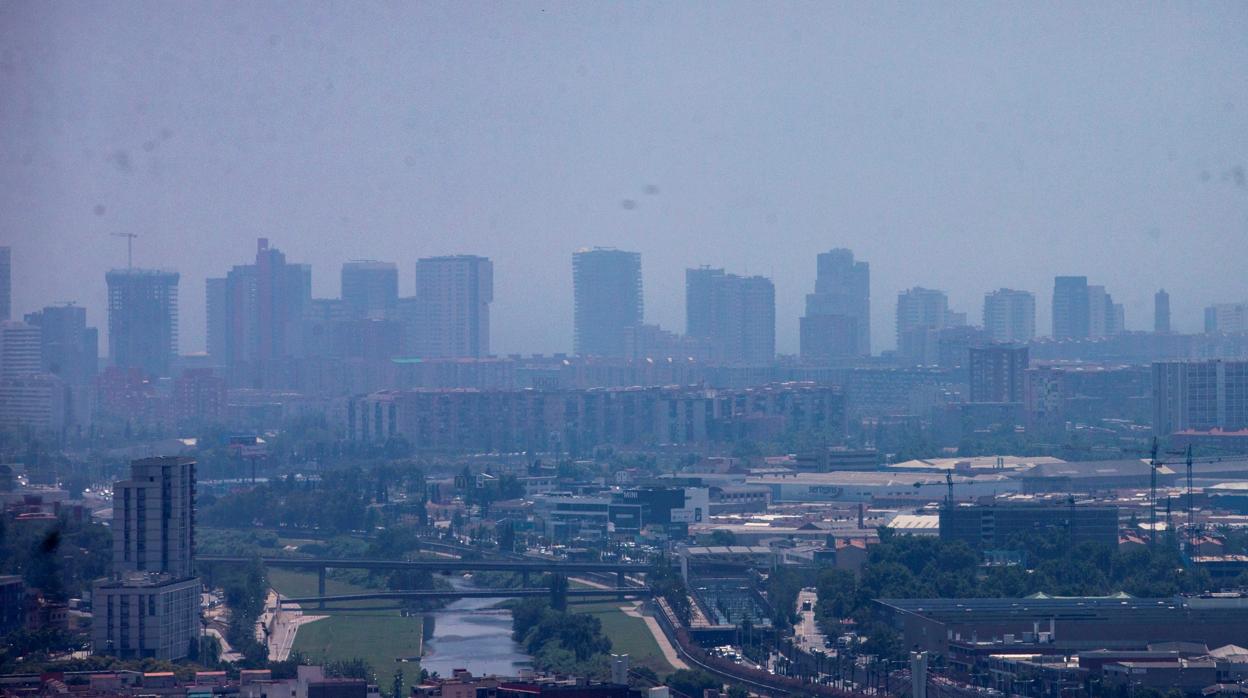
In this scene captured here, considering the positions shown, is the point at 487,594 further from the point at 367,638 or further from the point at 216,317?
the point at 216,317

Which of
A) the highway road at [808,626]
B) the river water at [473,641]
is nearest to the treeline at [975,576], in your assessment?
the highway road at [808,626]

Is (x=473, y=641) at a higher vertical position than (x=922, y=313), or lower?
lower

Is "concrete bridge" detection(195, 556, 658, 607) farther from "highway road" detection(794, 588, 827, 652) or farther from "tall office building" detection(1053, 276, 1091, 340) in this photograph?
"tall office building" detection(1053, 276, 1091, 340)

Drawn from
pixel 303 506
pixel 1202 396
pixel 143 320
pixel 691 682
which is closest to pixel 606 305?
pixel 143 320

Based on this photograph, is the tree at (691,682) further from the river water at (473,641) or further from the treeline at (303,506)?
the treeline at (303,506)

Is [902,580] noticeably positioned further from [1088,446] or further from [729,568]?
[1088,446]
